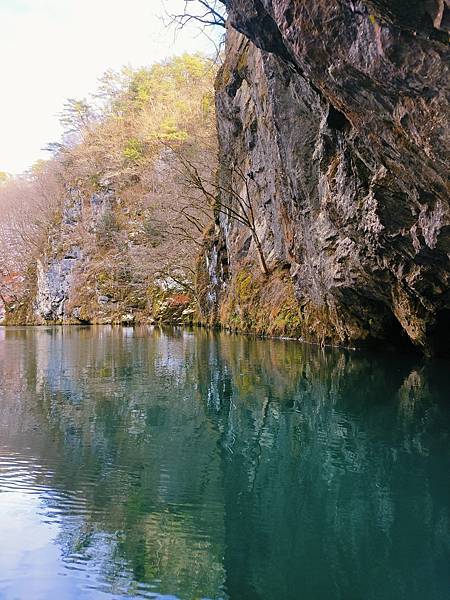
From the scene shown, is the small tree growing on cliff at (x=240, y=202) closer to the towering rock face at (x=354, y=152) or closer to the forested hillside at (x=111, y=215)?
the towering rock face at (x=354, y=152)

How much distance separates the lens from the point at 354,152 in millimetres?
7918

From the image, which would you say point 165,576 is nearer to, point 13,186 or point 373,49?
point 373,49

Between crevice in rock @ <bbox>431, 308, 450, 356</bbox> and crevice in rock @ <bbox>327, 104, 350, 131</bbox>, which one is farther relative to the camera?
crevice in rock @ <bbox>431, 308, 450, 356</bbox>

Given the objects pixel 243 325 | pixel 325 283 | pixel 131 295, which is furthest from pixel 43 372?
pixel 131 295

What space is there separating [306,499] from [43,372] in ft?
27.8

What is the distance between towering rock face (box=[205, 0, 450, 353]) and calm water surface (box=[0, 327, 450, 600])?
8.40 feet

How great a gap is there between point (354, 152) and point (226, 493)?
5.69 metres

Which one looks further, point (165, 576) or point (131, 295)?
point (131, 295)

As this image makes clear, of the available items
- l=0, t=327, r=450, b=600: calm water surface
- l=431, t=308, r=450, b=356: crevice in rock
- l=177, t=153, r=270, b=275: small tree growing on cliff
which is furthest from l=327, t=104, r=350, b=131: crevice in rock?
l=177, t=153, r=270, b=275: small tree growing on cliff

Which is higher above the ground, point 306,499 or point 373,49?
point 373,49

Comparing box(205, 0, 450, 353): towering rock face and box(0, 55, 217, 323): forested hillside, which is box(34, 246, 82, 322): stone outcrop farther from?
box(205, 0, 450, 353): towering rock face

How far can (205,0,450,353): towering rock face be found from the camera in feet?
14.8

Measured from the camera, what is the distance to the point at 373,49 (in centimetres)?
452

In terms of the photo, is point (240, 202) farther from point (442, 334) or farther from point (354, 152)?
point (354, 152)
